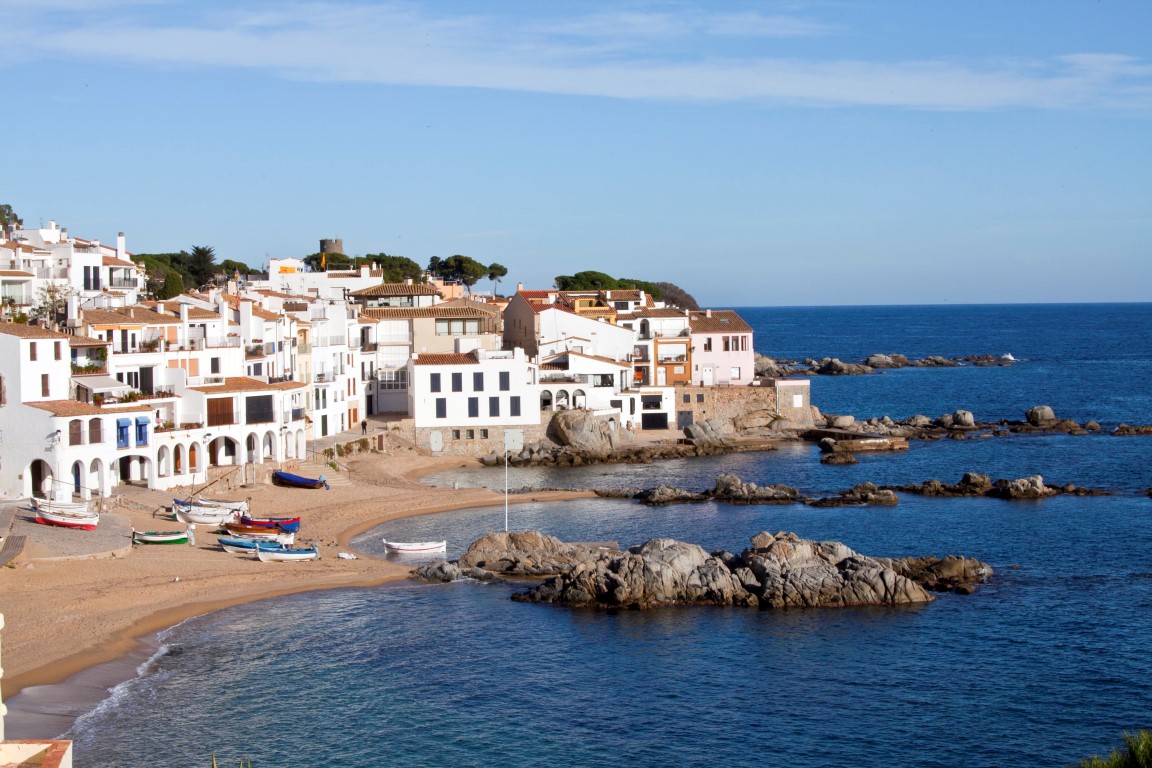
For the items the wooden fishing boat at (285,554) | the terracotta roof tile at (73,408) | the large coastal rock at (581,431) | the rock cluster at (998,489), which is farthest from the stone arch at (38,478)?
the rock cluster at (998,489)

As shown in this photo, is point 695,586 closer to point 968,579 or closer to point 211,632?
point 968,579

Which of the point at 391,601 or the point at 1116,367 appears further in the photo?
the point at 1116,367

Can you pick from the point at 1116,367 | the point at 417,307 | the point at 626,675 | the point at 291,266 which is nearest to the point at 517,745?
the point at 626,675

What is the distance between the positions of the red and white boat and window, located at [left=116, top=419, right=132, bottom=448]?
6.09 metres

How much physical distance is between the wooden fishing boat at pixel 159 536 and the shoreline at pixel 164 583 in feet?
1.51

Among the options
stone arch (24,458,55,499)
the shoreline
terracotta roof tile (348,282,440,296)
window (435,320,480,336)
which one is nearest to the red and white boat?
the shoreline

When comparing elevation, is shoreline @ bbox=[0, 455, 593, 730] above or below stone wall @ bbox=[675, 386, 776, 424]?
below

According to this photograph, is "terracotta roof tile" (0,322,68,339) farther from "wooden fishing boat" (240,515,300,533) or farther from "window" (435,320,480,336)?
→ "window" (435,320,480,336)

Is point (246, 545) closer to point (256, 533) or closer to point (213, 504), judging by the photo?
point (256, 533)

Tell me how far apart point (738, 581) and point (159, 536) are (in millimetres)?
19521

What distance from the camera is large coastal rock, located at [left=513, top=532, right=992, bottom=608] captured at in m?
39.0

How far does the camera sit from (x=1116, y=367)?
145 metres

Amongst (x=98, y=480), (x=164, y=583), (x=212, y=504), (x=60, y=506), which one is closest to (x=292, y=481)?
(x=212, y=504)

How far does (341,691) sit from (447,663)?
3.38m
